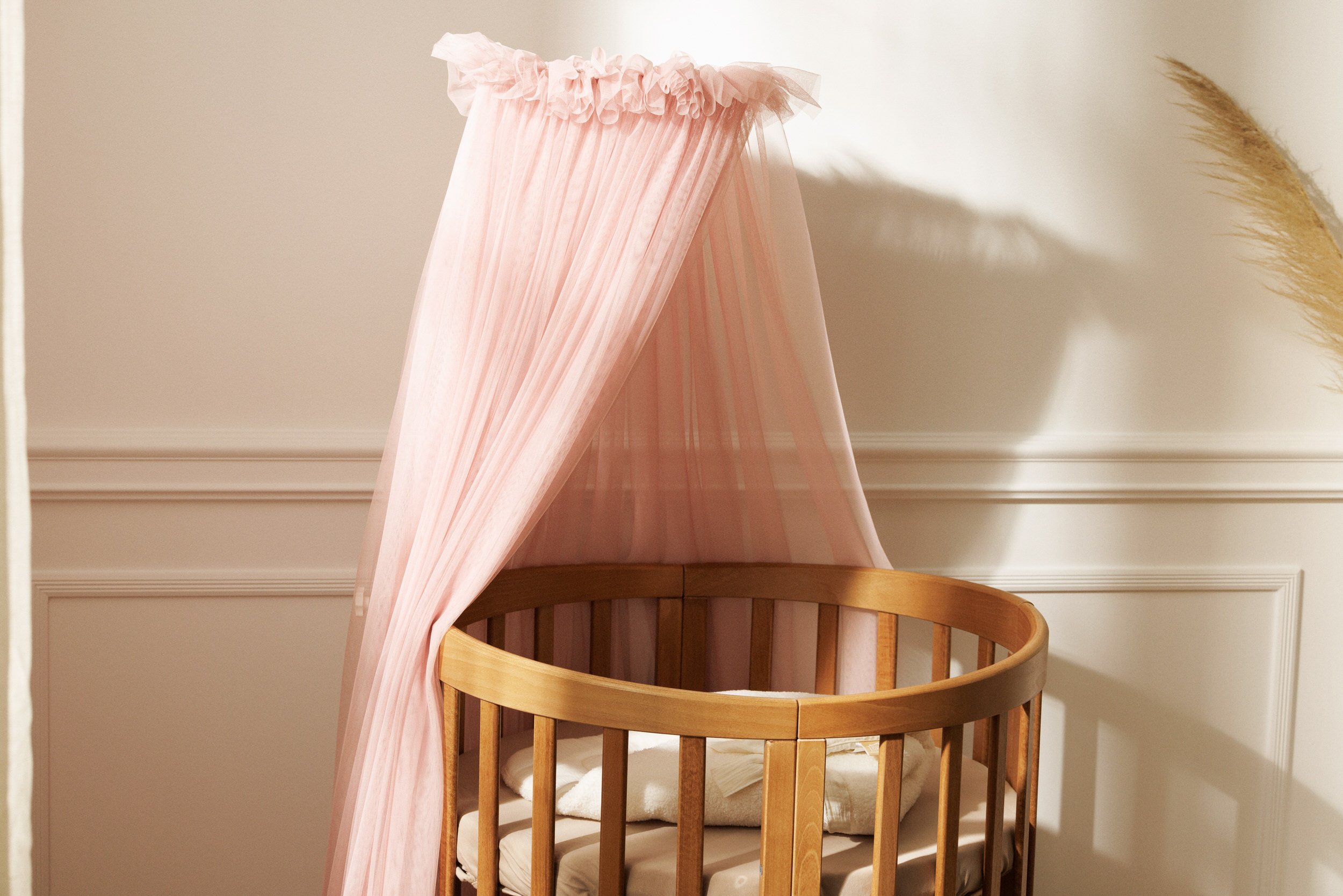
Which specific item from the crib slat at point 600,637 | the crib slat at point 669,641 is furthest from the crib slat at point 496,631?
the crib slat at point 669,641

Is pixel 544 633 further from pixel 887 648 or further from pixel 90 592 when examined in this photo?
pixel 90 592

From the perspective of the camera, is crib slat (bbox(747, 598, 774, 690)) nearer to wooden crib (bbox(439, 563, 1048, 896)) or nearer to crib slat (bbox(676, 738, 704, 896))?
wooden crib (bbox(439, 563, 1048, 896))

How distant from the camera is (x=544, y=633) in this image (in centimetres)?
157

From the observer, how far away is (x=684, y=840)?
1.03 m

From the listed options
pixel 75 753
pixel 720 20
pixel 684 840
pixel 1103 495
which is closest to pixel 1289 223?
pixel 1103 495

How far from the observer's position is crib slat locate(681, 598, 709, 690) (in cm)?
165

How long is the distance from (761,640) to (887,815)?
0.62 m

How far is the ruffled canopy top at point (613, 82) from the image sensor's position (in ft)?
4.07

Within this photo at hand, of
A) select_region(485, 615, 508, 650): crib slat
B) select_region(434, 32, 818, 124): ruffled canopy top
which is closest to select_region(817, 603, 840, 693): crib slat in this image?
select_region(485, 615, 508, 650): crib slat

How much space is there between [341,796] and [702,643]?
0.62 metres

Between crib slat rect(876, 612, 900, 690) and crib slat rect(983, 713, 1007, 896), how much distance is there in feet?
1.25

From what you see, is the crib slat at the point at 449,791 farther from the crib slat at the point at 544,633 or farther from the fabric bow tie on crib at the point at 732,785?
the crib slat at the point at 544,633

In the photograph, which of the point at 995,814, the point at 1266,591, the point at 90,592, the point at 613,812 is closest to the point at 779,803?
the point at 613,812

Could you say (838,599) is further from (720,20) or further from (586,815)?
(720,20)
